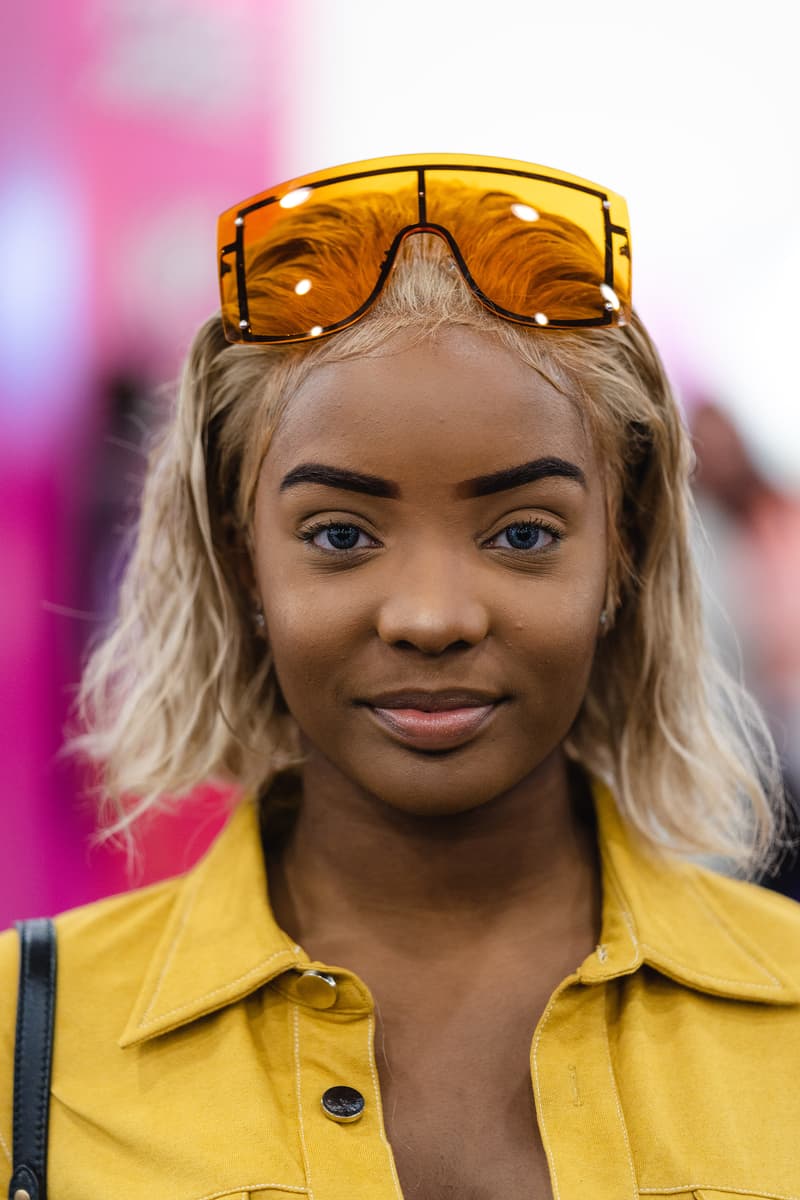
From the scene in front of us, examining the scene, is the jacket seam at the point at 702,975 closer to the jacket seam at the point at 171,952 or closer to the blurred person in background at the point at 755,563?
the jacket seam at the point at 171,952

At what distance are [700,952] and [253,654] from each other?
2.59 feet

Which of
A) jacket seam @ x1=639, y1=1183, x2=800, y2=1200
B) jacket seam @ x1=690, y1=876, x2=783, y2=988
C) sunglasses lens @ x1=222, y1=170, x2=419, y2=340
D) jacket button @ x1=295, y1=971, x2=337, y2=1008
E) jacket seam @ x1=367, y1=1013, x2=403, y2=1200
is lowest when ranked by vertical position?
jacket seam @ x1=639, y1=1183, x2=800, y2=1200

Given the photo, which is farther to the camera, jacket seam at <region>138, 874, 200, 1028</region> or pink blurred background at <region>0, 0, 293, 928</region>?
pink blurred background at <region>0, 0, 293, 928</region>

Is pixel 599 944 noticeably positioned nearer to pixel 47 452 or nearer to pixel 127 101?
pixel 47 452

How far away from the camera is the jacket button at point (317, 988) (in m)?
1.65

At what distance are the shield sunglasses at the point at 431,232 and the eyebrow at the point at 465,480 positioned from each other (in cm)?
19

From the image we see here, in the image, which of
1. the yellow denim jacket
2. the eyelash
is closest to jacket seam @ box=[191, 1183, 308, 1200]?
the yellow denim jacket

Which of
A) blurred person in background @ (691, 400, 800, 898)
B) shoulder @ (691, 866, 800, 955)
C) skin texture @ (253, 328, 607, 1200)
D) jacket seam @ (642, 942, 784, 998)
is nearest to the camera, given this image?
skin texture @ (253, 328, 607, 1200)

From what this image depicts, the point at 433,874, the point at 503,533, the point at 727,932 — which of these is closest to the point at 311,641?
the point at 503,533

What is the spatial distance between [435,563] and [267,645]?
0.53 m

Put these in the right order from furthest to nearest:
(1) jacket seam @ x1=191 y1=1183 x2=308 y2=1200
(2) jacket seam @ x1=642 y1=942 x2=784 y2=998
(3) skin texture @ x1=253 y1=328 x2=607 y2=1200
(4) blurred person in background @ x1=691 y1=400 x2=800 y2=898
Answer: (4) blurred person in background @ x1=691 y1=400 x2=800 y2=898
(2) jacket seam @ x1=642 y1=942 x2=784 y2=998
(3) skin texture @ x1=253 y1=328 x2=607 y2=1200
(1) jacket seam @ x1=191 y1=1183 x2=308 y2=1200

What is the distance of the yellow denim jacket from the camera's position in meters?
1.55

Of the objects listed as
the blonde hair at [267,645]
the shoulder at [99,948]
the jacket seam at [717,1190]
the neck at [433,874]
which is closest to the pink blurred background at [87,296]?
the blonde hair at [267,645]

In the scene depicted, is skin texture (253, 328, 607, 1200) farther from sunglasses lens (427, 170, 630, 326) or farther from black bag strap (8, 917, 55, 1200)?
black bag strap (8, 917, 55, 1200)
